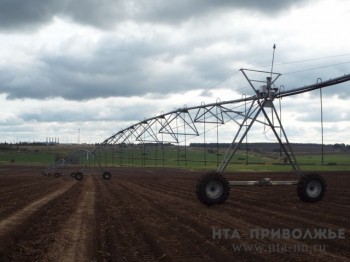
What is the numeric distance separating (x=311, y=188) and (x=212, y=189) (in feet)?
14.4

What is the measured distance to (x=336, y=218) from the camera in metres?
14.5

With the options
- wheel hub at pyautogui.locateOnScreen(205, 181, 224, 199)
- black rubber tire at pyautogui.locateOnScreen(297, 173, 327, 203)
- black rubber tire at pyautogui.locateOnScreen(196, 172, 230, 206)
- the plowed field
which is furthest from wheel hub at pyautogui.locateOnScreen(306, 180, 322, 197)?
wheel hub at pyautogui.locateOnScreen(205, 181, 224, 199)

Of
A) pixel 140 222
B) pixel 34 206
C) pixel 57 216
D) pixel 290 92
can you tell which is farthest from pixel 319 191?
pixel 34 206

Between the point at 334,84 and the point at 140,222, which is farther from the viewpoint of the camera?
the point at 334,84

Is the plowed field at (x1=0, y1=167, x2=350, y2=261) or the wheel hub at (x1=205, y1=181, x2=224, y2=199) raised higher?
the wheel hub at (x1=205, y1=181, x2=224, y2=199)

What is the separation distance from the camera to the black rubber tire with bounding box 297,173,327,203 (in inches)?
763

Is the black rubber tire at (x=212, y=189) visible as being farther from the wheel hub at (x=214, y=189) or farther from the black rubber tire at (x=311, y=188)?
the black rubber tire at (x=311, y=188)

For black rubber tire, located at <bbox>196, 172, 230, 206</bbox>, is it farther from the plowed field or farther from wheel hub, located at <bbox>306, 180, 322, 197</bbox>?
wheel hub, located at <bbox>306, 180, 322, 197</bbox>

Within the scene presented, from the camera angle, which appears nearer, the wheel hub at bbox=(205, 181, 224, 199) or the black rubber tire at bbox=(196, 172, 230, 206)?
the black rubber tire at bbox=(196, 172, 230, 206)

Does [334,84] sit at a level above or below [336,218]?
above

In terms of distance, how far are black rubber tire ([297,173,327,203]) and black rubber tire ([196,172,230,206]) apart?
11.2ft

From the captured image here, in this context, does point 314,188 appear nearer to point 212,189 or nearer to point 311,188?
point 311,188

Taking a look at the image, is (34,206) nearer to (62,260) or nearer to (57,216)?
(57,216)

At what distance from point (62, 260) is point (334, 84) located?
12351 millimetres
